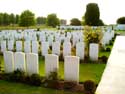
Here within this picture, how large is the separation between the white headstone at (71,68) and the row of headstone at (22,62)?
3.59ft

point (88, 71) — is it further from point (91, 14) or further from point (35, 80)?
point (91, 14)

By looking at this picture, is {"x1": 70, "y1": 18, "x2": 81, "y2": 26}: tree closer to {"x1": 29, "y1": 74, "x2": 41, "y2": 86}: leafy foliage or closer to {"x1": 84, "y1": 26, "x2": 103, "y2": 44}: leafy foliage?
{"x1": 84, "y1": 26, "x2": 103, "y2": 44}: leafy foliage

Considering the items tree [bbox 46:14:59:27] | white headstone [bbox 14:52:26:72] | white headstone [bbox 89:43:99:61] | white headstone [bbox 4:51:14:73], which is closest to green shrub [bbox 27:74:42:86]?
white headstone [bbox 14:52:26:72]

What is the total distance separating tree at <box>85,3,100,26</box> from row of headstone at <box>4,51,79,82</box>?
126 ft

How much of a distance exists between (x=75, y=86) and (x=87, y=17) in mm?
40228

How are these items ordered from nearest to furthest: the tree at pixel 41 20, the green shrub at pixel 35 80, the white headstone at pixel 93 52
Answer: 1. the green shrub at pixel 35 80
2. the white headstone at pixel 93 52
3. the tree at pixel 41 20

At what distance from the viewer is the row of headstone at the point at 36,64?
8.32 meters

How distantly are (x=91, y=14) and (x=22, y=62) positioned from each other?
128 feet

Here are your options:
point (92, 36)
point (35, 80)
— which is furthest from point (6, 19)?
point (35, 80)

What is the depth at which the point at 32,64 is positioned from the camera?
29.6 ft

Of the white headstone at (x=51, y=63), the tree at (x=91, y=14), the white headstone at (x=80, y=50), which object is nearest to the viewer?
the white headstone at (x=51, y=63)

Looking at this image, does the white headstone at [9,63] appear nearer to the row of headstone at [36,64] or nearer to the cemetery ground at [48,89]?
the row of headstone at [36,64]

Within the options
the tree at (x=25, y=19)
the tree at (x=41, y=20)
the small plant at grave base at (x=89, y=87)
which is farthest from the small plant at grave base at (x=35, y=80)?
the tree at (x=41, y=20)

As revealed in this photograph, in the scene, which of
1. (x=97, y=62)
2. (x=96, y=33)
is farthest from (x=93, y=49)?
(x=96, y=33)
